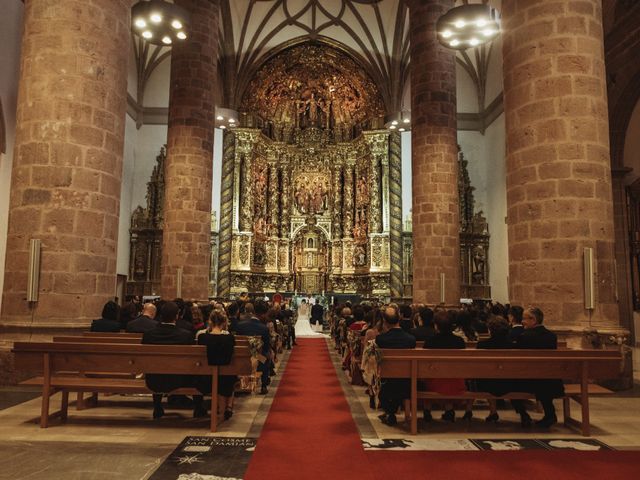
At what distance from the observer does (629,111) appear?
53.1ft

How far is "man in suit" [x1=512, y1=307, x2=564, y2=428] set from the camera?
602 centimetres

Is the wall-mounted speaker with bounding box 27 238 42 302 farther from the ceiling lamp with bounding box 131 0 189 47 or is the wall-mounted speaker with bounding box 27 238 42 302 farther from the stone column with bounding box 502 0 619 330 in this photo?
the ceiling lamp with bounding box 131 0 189 47

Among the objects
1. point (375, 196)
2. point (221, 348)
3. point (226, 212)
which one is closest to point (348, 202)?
point (375, 196)

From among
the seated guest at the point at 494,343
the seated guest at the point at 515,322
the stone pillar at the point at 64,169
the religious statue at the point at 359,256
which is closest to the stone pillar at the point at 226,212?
the religious statue at the point at 359,256

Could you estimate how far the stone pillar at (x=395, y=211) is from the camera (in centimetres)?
2604

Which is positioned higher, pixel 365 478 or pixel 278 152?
pixel 278 152

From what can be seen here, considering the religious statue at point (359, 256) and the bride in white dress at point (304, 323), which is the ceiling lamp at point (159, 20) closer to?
the bride in white dress at point (304, 323)

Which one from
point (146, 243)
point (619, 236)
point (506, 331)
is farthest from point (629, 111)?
point (146, 243)

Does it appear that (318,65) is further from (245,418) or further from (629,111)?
(245,418)

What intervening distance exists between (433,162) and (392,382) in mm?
9958

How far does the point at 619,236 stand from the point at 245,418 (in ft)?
44.9

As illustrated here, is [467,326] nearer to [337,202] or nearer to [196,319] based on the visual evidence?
[196,319]

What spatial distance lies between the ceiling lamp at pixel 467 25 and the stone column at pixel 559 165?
11.7 ft

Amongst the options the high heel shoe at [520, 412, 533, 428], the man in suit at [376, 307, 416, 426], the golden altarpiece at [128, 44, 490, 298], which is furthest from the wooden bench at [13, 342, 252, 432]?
the golden altarpiece at [128, 44, 490, 298]
